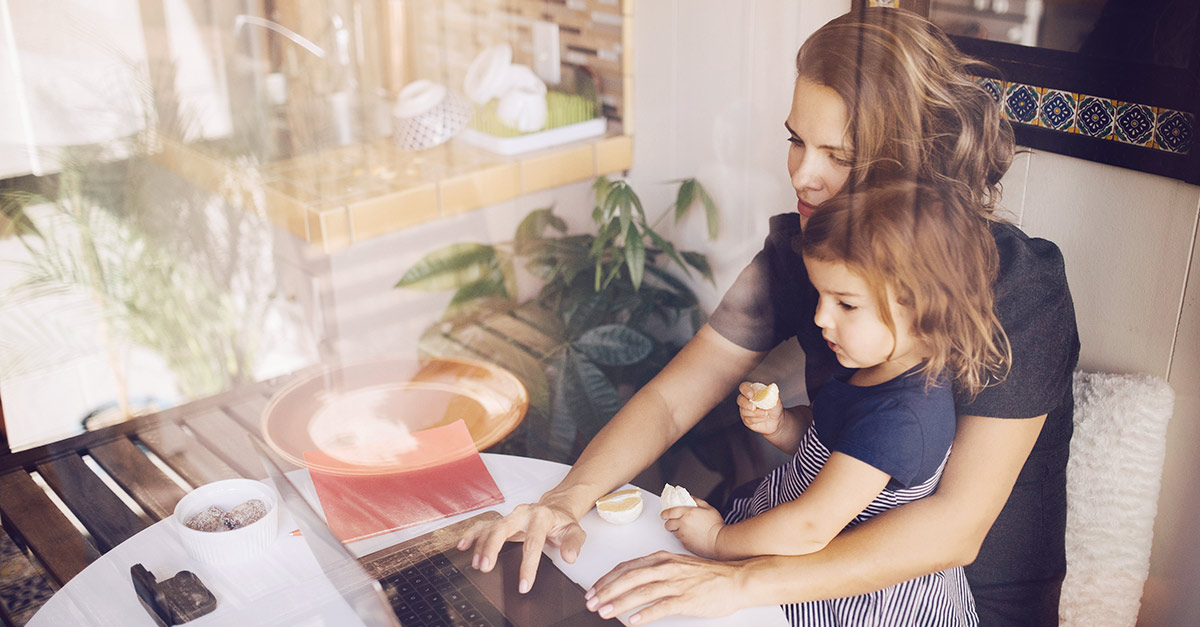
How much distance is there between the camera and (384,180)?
1180 millimetres

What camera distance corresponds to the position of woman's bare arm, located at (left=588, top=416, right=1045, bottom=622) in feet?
2.60

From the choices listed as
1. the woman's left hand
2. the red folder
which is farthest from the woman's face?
the red folder

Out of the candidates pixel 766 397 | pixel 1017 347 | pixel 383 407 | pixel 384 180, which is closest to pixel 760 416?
pixel 766 397

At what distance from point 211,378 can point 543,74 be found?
1.99 feet

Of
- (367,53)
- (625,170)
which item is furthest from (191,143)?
(625,170)

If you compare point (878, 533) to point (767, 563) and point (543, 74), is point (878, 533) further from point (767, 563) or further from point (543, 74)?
point (543, 74)

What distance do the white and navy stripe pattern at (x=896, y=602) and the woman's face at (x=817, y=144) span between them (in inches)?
9.3

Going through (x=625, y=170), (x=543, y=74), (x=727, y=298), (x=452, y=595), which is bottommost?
(x=452, y=595)

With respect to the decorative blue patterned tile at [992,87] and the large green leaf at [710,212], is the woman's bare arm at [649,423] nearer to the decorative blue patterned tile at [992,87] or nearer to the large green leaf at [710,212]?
the large green leaf at [710,212]

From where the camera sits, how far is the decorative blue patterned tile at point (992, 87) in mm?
802

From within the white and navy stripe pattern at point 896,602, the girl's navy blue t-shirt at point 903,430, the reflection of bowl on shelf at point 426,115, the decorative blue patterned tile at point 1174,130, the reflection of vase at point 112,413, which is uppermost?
the decorative blue patterned tile at point 1174,130

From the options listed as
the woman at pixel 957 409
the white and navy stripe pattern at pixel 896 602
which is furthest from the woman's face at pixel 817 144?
the white and navy stripe pattern at pixel 896 602

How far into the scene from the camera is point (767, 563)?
813 millimetres

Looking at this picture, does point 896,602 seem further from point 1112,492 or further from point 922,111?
point 922,111
